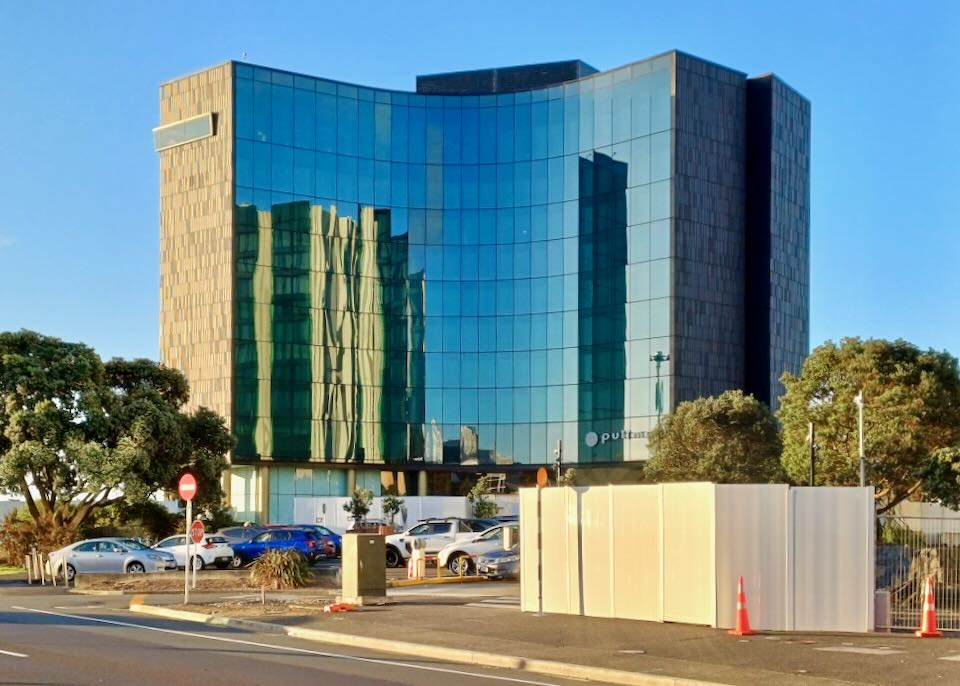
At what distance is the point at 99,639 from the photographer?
20.9m

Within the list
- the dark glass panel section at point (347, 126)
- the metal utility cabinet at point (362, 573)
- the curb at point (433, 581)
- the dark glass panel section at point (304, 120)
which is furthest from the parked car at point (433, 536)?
the dark glass panel section at point (347, 126)

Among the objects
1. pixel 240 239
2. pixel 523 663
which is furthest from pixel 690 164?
pixel 523 663

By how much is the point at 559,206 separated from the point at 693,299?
433 inches

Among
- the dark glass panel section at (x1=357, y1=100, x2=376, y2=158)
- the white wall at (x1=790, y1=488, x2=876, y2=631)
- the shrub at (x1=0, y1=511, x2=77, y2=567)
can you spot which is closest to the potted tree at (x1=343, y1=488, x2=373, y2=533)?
the shrub at (x1=0, y1=511, x2=77, y2=567)

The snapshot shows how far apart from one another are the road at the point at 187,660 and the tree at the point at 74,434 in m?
24.6

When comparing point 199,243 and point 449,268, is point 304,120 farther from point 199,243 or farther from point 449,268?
point 449,268

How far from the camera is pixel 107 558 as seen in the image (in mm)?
39969

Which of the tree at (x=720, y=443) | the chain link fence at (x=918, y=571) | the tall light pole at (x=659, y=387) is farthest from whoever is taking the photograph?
the tall light pole at (x=659, y=387)

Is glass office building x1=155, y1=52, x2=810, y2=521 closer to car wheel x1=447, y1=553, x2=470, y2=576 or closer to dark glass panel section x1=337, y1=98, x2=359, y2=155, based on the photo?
dark glass panel section x1=337, y1=98, x2=359, y2=155

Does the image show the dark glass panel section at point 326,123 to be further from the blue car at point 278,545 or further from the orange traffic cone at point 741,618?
the orange traffic cone at point 741,618

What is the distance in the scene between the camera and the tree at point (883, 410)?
48.5 metres

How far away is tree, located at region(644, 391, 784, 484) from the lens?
64.1 meters

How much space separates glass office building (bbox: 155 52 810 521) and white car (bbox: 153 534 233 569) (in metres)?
42.9

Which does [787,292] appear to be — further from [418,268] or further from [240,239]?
[240,239]
